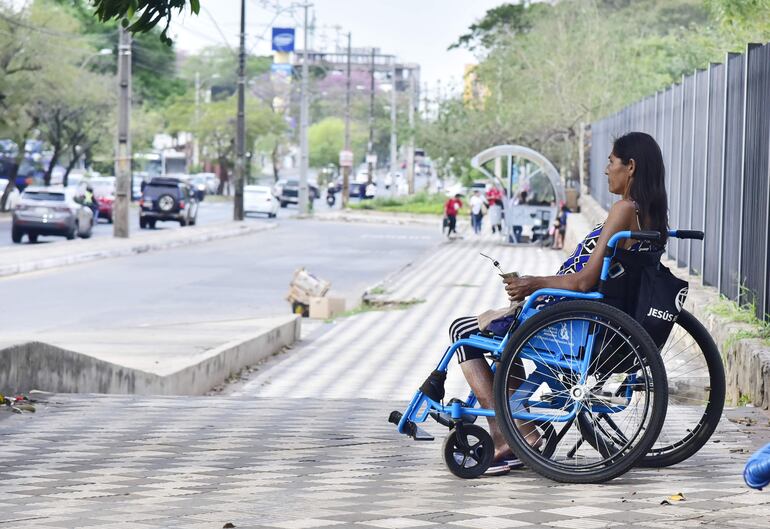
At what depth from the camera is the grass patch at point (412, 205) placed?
223 ft

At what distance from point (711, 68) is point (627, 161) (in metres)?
7.11

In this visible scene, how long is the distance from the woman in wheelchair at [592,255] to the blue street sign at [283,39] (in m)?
58.7

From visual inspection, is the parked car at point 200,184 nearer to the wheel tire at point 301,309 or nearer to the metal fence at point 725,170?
the wheel tire at point 301,309

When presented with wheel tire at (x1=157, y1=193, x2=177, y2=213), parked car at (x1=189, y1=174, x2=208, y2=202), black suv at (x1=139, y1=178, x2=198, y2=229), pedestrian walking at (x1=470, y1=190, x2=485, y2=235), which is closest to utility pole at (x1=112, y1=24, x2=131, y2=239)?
black suv at (x1=139, y1=178, x2=198, y2=229)

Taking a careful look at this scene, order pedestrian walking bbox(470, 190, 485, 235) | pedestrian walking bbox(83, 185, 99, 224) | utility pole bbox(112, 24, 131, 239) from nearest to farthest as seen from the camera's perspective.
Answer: utility pole bbox(112, 24, 131, 239)
pedestrian walking bbox(470, 190, 485, 235)
pedestrian walking bbox(83, 185, 99, 224)

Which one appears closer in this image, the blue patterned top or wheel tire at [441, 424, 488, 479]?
wheel tire at [441, 424, 488, 479]

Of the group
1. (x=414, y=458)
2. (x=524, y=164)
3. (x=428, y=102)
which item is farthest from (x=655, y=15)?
(x=414, y=458)

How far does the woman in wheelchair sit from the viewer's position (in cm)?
589

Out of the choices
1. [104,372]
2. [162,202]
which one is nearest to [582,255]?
[104,372]

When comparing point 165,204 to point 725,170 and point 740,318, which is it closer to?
point 725,170

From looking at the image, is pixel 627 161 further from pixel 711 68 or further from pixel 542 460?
pixel 711 68

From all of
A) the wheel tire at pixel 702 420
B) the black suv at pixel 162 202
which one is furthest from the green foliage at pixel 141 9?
the black suv at pixel 162 202

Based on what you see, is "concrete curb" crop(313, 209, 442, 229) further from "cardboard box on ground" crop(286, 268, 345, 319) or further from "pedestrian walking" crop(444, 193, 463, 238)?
"cardboard box on ground" crop(286, 268, 345, 319)

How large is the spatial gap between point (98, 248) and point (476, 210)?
16182 mm
